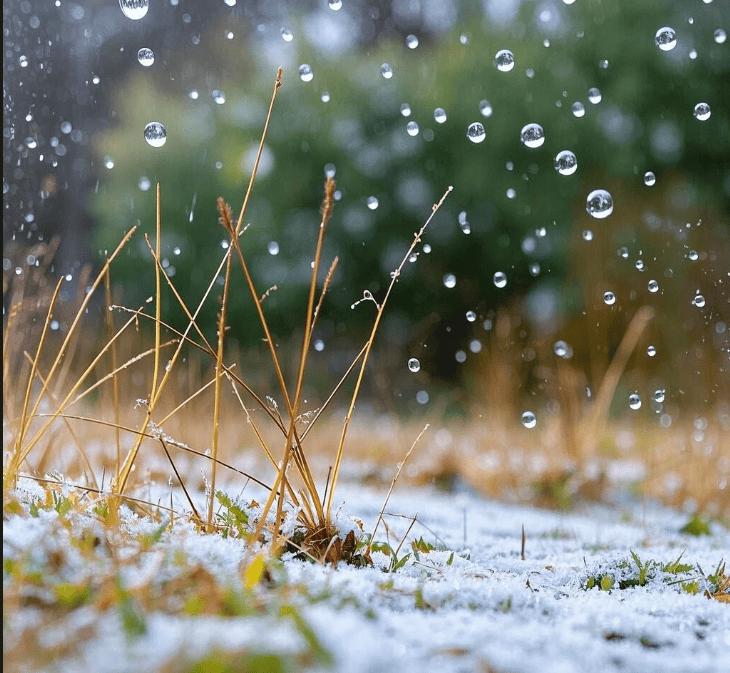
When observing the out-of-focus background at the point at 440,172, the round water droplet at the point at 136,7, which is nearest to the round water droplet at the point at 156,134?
the round water droplet at the point at 136,7

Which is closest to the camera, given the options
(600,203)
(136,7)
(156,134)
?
(156,134)

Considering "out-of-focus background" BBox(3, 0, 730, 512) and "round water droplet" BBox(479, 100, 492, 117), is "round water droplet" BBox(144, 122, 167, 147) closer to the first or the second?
"round water droplet" BBox(479, 100, 492, 117)

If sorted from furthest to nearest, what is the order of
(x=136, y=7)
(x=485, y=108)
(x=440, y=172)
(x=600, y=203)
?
(x=440, y=172) → (x=485, y=108) → (x=600, y=203) → (x=136, y=7)

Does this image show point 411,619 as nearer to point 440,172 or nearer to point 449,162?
point 440,172

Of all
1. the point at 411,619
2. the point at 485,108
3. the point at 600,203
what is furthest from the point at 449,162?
the point at 411,619

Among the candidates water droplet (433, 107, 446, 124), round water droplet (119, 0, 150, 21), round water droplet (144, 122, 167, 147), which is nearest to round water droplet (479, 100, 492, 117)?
water droplet (433, 107, 446, 124)

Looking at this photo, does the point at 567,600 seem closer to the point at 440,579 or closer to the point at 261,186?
the point at 440,579

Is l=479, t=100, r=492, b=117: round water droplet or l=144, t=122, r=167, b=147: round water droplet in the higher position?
l=479, t=100, r=492, b=117: round water droplet
